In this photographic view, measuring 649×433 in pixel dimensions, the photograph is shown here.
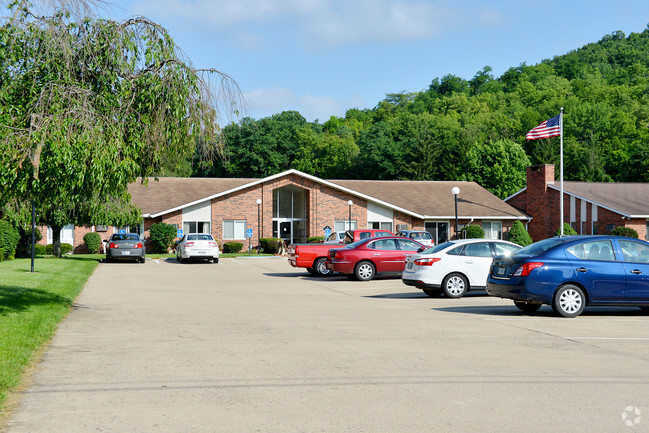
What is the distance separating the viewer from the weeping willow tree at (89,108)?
1034 cm

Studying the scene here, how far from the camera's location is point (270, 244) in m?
50.4

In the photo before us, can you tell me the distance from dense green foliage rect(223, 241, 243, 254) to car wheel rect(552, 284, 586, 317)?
38405mm

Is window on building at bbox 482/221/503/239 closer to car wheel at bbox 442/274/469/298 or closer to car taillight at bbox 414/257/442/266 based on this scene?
car wheel at bbox 442/274/469/298

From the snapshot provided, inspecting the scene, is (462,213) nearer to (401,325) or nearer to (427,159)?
(427,159)

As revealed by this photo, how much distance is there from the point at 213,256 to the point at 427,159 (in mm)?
51456

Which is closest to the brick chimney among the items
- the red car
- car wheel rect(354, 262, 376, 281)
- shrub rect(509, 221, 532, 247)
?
shrub rect(509, 221, 532, 247)

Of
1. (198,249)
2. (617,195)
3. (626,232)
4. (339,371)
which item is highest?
(617,195)

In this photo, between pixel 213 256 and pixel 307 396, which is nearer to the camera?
pixel 307 396

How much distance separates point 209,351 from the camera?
9422mm

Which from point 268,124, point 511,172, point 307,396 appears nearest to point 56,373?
point 307,396

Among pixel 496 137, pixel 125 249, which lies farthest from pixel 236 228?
pixel 496 137

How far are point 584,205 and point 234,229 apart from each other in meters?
25.5

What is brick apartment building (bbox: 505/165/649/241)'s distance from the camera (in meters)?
→ 47.4

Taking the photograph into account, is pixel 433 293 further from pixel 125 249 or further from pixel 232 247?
pixel 232 247
